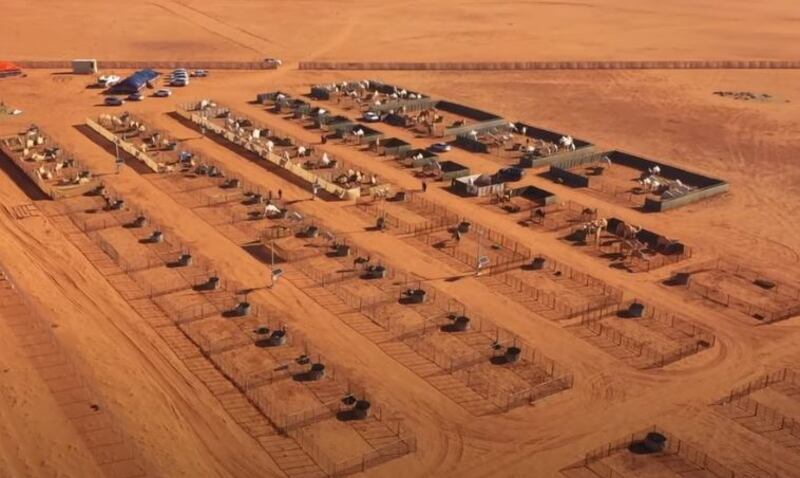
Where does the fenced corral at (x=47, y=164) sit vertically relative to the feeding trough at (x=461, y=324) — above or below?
above

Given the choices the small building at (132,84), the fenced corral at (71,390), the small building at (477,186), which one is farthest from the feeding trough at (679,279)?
the small building at (132,84)

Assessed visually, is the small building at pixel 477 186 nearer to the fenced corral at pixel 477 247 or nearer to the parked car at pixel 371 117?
the fenced corral at pixel 477 247

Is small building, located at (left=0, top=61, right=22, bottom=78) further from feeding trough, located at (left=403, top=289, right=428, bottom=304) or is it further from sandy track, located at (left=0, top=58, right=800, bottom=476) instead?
feeding trough, located at (left=403, top=289, right=428, bottom=304)

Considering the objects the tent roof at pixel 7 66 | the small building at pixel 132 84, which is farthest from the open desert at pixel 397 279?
the tent roof at pixel 7 66

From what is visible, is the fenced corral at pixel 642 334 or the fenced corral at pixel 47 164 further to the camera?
the fenced corral at pixel 47 164

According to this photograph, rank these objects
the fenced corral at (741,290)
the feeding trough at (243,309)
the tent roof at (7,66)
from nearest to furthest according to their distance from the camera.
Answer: the feeding trough at (243,309) → the fenced corral at (741,290) → the tent roof at (7,66)

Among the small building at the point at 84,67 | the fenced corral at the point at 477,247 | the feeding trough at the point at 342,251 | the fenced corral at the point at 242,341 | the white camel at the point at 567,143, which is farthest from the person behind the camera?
the small building at the point at 84,67

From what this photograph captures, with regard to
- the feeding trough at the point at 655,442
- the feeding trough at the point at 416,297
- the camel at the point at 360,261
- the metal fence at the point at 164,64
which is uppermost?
Result: the metal fence at the point at 164,64

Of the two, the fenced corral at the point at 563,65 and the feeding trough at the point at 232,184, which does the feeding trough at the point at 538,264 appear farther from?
the fenced corral at the point at 563,65
